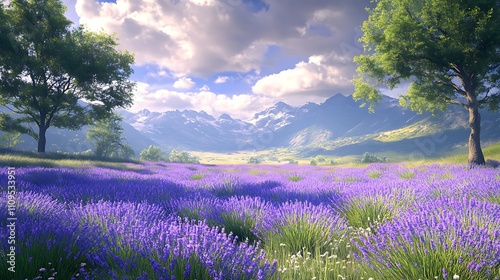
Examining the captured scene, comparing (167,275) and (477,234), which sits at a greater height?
(477,234)

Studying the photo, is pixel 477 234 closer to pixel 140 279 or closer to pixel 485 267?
pixel 485 267

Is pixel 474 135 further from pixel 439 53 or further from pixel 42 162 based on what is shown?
pixel 42 162

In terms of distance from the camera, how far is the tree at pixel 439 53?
13.3m

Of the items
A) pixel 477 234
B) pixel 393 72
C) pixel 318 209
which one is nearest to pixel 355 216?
pixel 318 209

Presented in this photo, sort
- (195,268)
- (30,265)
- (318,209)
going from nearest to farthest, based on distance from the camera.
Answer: (195,268) < (30,265) < (318,209)

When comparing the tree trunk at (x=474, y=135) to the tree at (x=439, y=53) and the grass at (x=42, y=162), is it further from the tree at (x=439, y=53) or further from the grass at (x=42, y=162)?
the grass at (x=42, y=162)

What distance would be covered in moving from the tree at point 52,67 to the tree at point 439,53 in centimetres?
2020

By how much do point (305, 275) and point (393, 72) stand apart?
1678 centimetres

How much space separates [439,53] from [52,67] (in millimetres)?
25340

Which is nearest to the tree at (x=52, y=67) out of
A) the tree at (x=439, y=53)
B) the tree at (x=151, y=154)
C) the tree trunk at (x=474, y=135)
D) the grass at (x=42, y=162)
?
the grass at (x=42, y=162)

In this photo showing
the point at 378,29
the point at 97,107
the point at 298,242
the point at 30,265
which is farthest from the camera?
the point at 97,107

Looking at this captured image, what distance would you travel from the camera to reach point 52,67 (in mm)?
19859

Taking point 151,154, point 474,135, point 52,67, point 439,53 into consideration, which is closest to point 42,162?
point 52,67

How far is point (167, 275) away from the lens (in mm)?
1646
